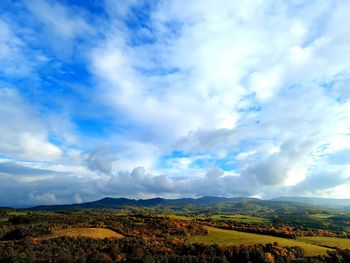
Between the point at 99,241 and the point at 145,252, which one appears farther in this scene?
the point at 99,241

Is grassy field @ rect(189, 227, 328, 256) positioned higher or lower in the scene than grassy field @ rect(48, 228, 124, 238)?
lower

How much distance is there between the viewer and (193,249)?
185 feet

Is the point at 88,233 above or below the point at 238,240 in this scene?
above

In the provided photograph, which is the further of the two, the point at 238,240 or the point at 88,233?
the point at 88,233

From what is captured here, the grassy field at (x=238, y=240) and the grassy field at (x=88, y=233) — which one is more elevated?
the grassy field at (x=88, y=233)

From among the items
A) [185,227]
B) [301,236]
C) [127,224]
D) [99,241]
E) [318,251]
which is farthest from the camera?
[127,224]

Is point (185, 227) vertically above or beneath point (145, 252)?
above

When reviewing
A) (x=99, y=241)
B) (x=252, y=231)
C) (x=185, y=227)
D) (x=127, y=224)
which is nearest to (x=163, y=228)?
(x=185, y=227)

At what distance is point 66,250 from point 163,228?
139 feet

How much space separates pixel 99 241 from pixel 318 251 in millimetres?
39176

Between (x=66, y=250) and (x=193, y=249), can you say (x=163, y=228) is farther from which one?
(x=66, y=250)

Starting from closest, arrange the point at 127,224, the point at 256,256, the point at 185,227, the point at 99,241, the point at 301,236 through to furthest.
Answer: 1. the point at 256,256
2. the point at 99,241
3. the point at 301,236
4. the point at 185,227
5. the point at 127,224

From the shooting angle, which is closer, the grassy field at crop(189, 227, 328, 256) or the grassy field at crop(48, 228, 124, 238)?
the grassy field at crop(189, 227, 328, 256)

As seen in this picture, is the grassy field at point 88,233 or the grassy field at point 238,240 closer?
the grassy field at point 238,240
